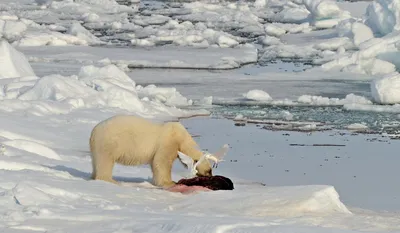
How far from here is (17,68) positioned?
1608 centimetres

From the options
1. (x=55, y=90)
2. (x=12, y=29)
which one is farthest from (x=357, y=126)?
(x=12, y=29)

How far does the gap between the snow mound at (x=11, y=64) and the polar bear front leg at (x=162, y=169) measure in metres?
9.29

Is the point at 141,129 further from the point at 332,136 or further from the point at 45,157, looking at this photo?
the point at 332,136

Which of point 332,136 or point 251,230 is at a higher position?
point 251,230

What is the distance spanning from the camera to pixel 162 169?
682 centimetres

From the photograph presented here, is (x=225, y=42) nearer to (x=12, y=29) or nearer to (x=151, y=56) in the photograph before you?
(x=151, y=56)

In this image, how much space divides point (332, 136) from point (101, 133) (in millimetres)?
6825

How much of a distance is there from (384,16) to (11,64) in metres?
11.2

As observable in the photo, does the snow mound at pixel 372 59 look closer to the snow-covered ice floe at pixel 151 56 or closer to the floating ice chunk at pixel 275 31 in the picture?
the snow-covered ice floe at pixel 151 56

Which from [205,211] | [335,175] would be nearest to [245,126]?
[335,175]

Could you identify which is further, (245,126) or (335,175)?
(245,126)

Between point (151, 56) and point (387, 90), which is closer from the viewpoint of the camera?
point (387, 90)

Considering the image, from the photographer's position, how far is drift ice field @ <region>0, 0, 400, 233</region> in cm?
536

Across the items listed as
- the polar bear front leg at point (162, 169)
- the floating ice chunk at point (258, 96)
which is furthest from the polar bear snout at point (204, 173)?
the floating ice chunk at point (258, 96)
